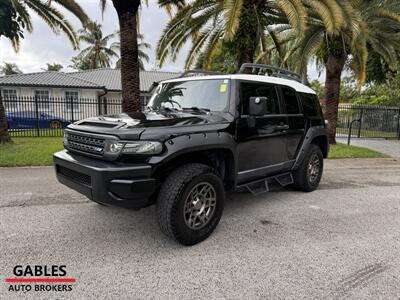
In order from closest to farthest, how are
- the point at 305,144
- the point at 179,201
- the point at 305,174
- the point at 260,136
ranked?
the point at 179,201 → the point at 260,136 → the point at 305,144 → the point at 305,174

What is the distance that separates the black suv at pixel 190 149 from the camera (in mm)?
2814

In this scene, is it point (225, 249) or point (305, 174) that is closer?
point (225, 249)

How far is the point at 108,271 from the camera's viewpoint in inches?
103

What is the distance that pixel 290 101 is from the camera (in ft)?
15.3

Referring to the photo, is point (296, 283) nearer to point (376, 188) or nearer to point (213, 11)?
point (376, 188)

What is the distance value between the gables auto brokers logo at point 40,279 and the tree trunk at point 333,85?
10867mm

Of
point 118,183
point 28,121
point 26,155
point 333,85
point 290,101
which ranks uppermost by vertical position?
point 333,85

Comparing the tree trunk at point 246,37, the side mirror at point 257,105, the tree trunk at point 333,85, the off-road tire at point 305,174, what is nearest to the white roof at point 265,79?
the side mirror at point 257,105

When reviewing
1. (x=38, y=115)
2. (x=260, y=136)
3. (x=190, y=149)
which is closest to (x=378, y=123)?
(x=260, y=136)

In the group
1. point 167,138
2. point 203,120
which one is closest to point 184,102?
point 203,120

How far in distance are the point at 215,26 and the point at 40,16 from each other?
22.6ft

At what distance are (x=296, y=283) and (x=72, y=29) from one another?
1208 cm

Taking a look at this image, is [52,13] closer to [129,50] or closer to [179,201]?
[129,50]

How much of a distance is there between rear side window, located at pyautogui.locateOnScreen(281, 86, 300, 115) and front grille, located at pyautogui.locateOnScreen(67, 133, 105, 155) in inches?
122
